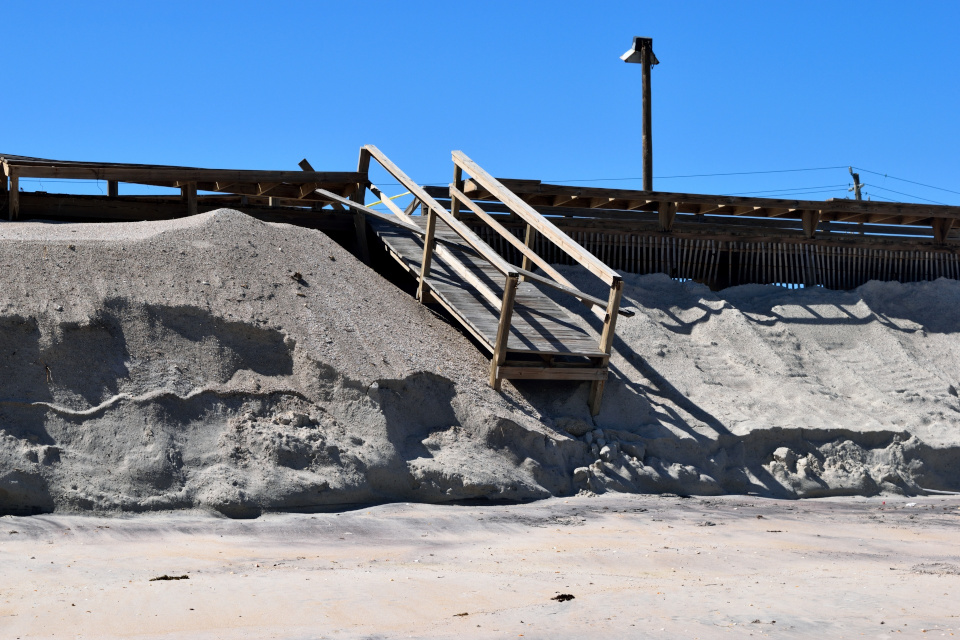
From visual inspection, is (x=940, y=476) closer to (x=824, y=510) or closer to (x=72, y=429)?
(x=824, y=510)

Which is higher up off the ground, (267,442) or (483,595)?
(267,442)

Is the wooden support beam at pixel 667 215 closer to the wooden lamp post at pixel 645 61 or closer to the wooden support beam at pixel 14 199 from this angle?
the wooden lamp post at pixel 645 61

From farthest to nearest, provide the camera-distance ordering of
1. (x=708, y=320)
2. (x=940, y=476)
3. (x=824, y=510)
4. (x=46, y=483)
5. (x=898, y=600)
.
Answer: (x=708, y=320) → (x=940, y=476) → (x=824, y=510) → (x=46, y=483) → (x=898, y=600)

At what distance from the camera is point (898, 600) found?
6031 millimetres

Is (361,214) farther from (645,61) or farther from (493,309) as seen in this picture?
(645,61)

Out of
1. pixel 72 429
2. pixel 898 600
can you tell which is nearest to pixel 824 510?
pixel 898 600

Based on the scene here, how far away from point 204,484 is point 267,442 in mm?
734

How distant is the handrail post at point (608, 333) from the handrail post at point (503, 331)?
107 cm

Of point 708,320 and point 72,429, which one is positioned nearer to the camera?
point 72,429

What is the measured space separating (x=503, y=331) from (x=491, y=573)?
13.7 ft

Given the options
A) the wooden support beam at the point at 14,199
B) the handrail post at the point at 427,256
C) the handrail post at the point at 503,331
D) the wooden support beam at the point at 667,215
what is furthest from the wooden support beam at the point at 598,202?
the wooden support beam at the point at 14,199

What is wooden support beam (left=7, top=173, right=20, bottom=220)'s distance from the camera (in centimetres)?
1305

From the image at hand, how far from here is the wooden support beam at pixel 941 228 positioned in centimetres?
1634

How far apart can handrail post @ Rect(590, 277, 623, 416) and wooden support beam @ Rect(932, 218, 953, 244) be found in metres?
7.81
